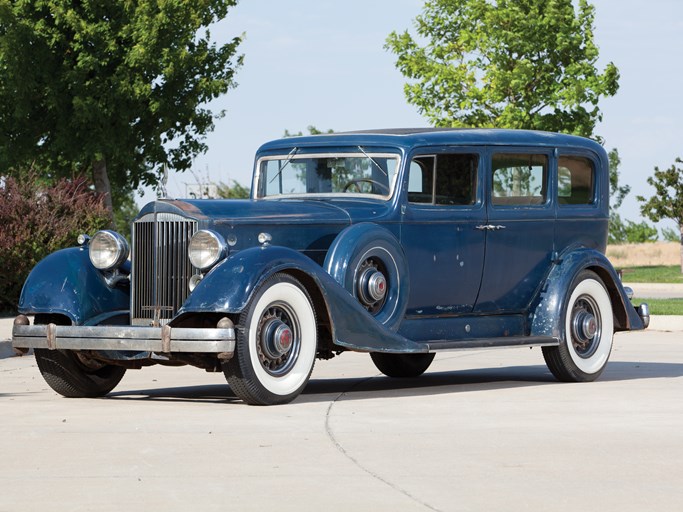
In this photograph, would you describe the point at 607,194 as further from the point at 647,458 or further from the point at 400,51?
the point at 400,51

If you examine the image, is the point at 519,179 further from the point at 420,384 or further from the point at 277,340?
the point at 277,340

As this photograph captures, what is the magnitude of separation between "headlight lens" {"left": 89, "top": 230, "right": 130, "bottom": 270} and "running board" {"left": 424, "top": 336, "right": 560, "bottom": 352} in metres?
2.47

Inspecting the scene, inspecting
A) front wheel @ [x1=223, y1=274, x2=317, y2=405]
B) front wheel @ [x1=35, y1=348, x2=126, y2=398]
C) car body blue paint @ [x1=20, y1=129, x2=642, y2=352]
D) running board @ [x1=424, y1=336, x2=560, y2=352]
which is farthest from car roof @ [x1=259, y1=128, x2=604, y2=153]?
front wheel @ [x1=35, y1=348, x2=126, y2=398]

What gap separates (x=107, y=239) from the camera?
427 inches

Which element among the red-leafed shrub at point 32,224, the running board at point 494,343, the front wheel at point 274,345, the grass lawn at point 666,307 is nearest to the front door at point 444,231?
the running board at point 494,343

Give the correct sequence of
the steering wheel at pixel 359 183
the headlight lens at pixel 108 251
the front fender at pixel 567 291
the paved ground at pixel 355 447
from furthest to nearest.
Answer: the front fender at pixel 567 291, the steering wheel at pixel 359 183, the headlight lens at pixel 108 251, the paved ground at pixel 355 447

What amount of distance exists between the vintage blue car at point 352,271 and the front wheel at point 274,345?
0.5 inches

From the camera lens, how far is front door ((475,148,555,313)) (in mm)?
11812

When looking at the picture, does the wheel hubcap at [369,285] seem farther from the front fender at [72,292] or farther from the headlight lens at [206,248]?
the front fender at [72,292]

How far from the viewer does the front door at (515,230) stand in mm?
11812

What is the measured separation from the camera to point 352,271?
10523 mm

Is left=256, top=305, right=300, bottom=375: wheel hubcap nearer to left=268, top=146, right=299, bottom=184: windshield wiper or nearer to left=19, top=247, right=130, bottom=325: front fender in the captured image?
left=19, top=247, right=130, bottom=325: front fender

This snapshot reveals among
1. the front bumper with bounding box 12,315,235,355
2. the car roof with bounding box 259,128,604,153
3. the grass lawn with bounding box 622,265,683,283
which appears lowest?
the grass lawn with bounding box 622,265,683,283

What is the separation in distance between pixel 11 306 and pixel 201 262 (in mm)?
13798
